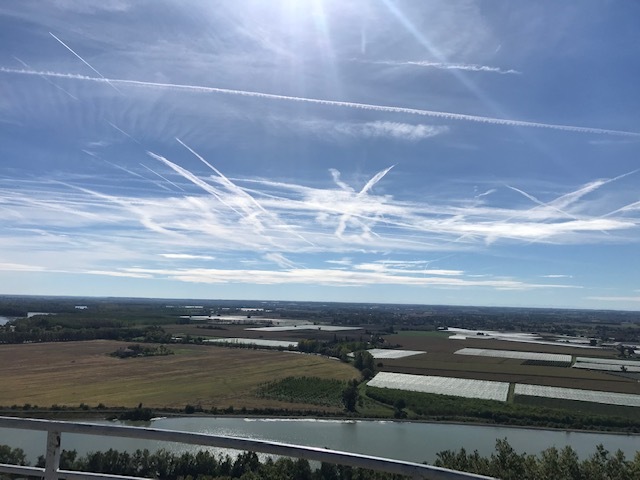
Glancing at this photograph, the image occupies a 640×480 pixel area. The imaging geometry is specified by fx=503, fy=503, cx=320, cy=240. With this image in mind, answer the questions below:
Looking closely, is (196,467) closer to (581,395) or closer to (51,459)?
(51,459)

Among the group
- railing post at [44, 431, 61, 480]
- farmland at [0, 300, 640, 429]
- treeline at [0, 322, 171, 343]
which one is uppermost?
railing post at [44, 431, 61, 480]

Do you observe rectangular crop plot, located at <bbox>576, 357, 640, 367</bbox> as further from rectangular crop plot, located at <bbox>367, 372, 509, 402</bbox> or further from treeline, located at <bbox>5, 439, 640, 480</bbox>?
treeline, located at <bbox>5, 439, 640, 480</bbox>

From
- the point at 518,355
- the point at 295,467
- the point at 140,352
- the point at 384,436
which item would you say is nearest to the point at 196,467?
the point at 295,467

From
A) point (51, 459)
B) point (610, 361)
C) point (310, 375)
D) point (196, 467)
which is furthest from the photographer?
point (610, 361)

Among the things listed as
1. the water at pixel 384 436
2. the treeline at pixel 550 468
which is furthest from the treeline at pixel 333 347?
the treeline at pixel 550 468

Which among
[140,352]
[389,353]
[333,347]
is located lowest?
[389,353]

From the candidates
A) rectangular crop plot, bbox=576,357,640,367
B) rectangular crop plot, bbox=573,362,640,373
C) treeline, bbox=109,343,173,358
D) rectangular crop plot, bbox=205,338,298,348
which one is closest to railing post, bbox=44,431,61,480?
treeline, bbox=109,343,173,358
